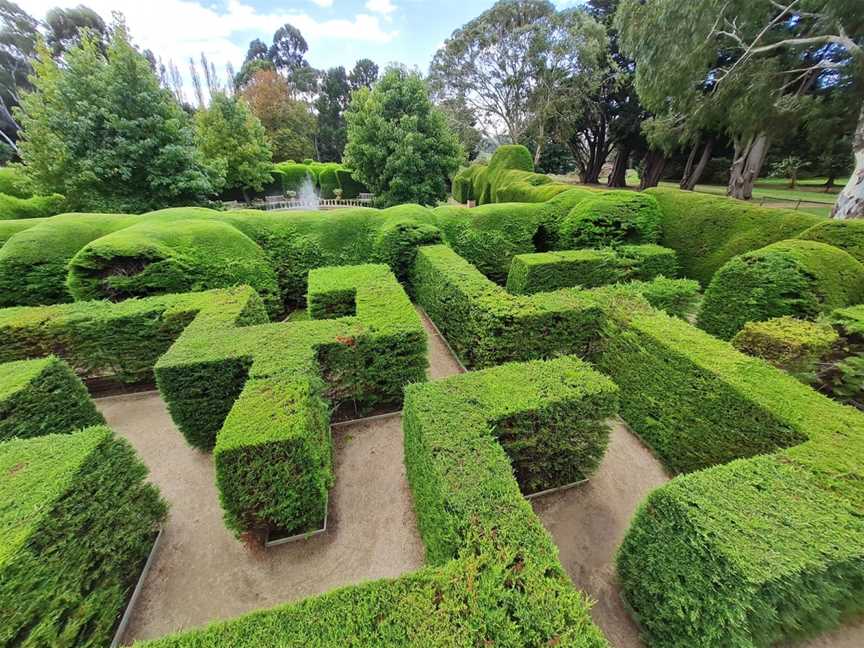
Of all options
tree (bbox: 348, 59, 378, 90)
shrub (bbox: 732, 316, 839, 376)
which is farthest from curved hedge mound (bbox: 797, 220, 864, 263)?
tree (bbox: 348, 59, 378, 90)

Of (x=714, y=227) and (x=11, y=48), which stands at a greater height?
(x=11, y=48)

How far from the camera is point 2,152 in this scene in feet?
92.6

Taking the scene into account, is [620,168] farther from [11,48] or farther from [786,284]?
[11,48]

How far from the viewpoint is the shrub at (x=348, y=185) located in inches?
1081

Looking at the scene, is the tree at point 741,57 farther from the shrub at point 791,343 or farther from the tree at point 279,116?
the tree at point 279,116

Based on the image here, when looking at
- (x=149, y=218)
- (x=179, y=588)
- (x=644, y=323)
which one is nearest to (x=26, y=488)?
(x=179, y=588)

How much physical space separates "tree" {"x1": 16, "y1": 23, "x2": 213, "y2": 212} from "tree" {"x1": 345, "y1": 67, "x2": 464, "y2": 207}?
703 centimetres

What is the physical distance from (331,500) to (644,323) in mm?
5830

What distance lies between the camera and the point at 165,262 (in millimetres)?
7168

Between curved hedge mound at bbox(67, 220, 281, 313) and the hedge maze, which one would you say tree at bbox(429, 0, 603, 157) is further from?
curved hedge mound at bbox(67, 220, 281, 313)

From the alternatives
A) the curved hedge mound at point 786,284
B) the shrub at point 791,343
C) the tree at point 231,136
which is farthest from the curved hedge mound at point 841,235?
the tree at point 231,136

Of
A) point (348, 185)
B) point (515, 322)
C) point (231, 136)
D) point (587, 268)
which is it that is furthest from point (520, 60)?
point (515, 322)

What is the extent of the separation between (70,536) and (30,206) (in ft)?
→ 57.0

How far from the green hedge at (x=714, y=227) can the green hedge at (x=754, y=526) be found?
20.3 feet
